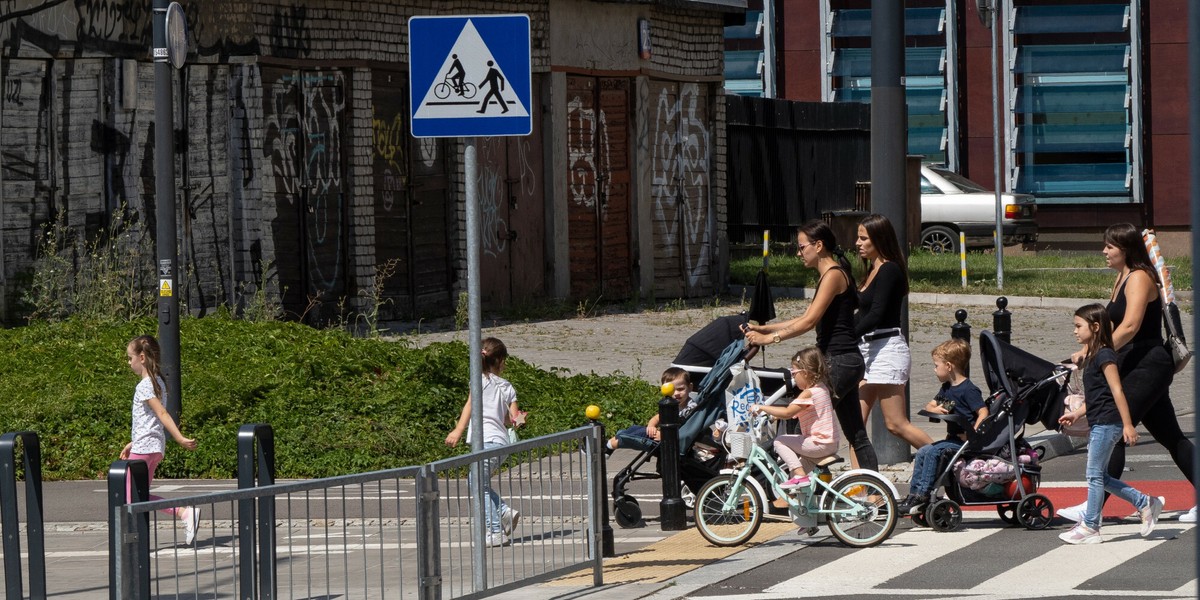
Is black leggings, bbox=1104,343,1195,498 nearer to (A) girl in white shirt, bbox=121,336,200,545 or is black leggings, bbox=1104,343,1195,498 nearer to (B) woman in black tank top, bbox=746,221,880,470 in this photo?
(B) woman in black tank top, bbox=746,221,880,470

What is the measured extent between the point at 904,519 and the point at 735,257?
65.9ft

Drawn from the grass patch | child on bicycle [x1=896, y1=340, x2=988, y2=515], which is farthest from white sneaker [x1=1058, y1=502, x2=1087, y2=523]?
the grass patch

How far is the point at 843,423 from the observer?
10062 millimetres

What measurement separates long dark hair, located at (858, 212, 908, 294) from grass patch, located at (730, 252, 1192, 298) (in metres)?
12.9

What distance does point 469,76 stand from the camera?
7949 mm

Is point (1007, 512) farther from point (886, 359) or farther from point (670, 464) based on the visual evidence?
point (670, 464)

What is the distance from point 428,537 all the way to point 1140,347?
4.37 metres

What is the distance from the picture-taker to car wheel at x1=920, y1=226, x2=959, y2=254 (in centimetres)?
3133

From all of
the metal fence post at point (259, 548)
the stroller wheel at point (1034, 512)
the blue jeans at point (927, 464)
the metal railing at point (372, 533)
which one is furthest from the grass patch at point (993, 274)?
the metal fence post at point (259, 548)

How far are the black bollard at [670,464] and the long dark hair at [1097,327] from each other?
7.28 feet

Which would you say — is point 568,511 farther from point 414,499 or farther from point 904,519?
point 904,519

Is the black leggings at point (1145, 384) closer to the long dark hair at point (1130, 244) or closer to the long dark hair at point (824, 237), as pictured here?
the long dark hair at point (1130, 244)

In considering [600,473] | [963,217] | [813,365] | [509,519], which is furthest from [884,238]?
[963,217]

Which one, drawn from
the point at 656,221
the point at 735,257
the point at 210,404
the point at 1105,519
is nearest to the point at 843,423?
the point at 1105,519
